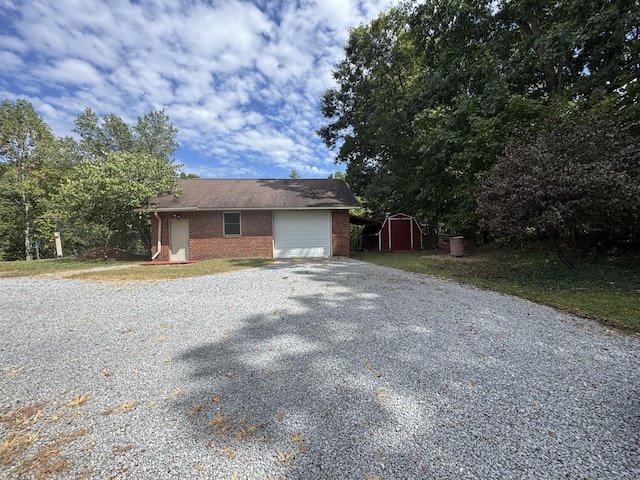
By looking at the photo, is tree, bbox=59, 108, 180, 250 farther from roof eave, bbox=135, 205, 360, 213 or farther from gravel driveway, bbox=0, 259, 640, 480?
gravel driveway, bbox=0, 259, 640, 480

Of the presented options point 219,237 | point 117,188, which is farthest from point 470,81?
point 117,188

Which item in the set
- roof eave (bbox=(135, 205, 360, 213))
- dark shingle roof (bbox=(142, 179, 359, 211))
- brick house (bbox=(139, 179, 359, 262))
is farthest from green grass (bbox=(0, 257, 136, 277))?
dark shingle roof (bbox=(142, 179, 359, 211))

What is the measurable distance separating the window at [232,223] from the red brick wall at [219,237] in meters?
0.23

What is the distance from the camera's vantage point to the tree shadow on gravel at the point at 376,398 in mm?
1796

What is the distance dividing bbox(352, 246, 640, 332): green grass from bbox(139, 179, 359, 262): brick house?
5.49 metres

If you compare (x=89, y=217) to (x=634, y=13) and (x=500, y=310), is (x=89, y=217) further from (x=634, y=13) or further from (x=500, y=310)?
(x=634, y=13)

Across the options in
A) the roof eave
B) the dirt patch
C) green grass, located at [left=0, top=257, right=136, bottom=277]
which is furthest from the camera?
the dirt patch

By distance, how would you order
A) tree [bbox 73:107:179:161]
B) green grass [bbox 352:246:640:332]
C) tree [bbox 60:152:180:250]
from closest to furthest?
1. green grass [bbox 352:246:640:332]
2. tree [bbox 60:152:180:250]
3. tree [bbox 73:107:179:161]

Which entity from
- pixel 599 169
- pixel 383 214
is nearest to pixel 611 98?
pixel 599 169

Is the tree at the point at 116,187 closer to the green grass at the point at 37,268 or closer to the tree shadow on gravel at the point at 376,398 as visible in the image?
the green grass at the point at 37,268

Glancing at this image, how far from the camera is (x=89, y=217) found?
1364cm

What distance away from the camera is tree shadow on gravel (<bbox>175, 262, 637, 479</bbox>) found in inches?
70.7

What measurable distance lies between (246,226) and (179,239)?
3115 millimetres

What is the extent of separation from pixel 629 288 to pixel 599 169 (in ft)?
8.27
